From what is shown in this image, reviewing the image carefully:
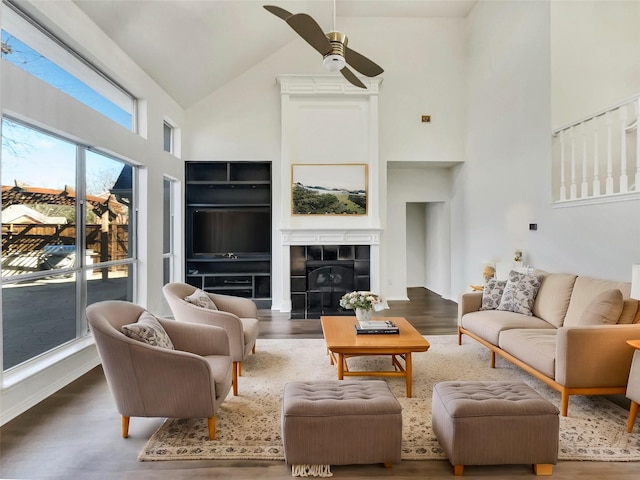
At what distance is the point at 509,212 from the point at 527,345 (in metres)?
2.84

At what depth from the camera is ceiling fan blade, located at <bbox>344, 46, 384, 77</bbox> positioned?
3.21 m

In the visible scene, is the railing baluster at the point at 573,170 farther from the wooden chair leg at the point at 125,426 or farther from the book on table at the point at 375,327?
the wooden chair leg at the point at 125,426

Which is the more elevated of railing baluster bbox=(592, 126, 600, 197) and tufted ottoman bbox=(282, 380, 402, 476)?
railing baluster bbox=(592, 126, 600, 197)

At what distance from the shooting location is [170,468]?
6.97 feet

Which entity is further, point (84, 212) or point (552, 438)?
point (84, 212)

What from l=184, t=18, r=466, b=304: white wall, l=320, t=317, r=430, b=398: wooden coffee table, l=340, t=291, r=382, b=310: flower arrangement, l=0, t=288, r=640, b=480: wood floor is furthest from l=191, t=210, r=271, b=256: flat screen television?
l=0, t=288, r=640, b=480: wood floor

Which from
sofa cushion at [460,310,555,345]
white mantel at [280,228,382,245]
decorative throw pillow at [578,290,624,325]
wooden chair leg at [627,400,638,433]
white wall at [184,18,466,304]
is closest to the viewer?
wooden chair leg at [627,400,638,433]

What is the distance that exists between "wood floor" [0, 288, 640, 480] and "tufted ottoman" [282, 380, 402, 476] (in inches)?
4.0

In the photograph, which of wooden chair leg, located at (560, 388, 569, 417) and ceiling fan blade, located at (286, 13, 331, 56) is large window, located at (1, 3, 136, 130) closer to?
ceiling fan blade, located at (286, 13, 331, 56)

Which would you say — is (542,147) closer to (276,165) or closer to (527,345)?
(527,345)

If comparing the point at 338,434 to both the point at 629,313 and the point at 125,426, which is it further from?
the point at 629,313

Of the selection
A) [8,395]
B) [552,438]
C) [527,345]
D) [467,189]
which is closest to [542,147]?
[467,189]

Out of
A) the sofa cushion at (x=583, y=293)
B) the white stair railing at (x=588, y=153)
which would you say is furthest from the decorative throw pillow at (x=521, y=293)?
the white stair railing at (x=588, y=153)

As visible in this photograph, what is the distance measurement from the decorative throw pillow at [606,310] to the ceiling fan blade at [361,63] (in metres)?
2.66
